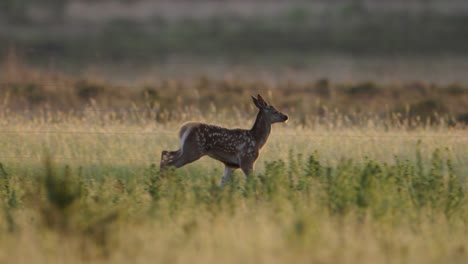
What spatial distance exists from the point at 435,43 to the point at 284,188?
3535 cm

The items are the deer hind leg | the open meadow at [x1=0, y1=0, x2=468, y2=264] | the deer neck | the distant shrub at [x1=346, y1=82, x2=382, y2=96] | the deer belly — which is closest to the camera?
the open meadow at [x1=0, y1=0, x2=468, y2=264]

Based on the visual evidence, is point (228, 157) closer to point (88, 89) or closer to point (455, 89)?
point (88, 89)

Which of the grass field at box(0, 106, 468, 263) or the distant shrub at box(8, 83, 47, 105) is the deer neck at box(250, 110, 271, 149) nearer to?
the grass field at box(0, 106, 468, 263)

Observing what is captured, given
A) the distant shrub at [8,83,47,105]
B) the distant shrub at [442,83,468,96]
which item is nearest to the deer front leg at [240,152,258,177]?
the distant shrub at [8,83,47,105]

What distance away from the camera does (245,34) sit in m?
51.2

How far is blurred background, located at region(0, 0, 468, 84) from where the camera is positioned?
144 ft

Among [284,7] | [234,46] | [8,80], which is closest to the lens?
[8,80]

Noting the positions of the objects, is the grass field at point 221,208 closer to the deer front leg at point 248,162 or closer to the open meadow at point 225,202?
the open meadow at point 225,202

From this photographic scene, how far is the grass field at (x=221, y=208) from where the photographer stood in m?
10.2

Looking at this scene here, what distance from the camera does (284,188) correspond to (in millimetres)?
12891

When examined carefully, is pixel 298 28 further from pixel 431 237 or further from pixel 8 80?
pixel 431 237

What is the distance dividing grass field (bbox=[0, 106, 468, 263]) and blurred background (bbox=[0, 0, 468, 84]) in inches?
949

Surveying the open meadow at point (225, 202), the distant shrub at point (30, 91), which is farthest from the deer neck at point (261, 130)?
the distant shrub at point (30, 91)

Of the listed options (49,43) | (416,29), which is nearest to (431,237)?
(49,43)
